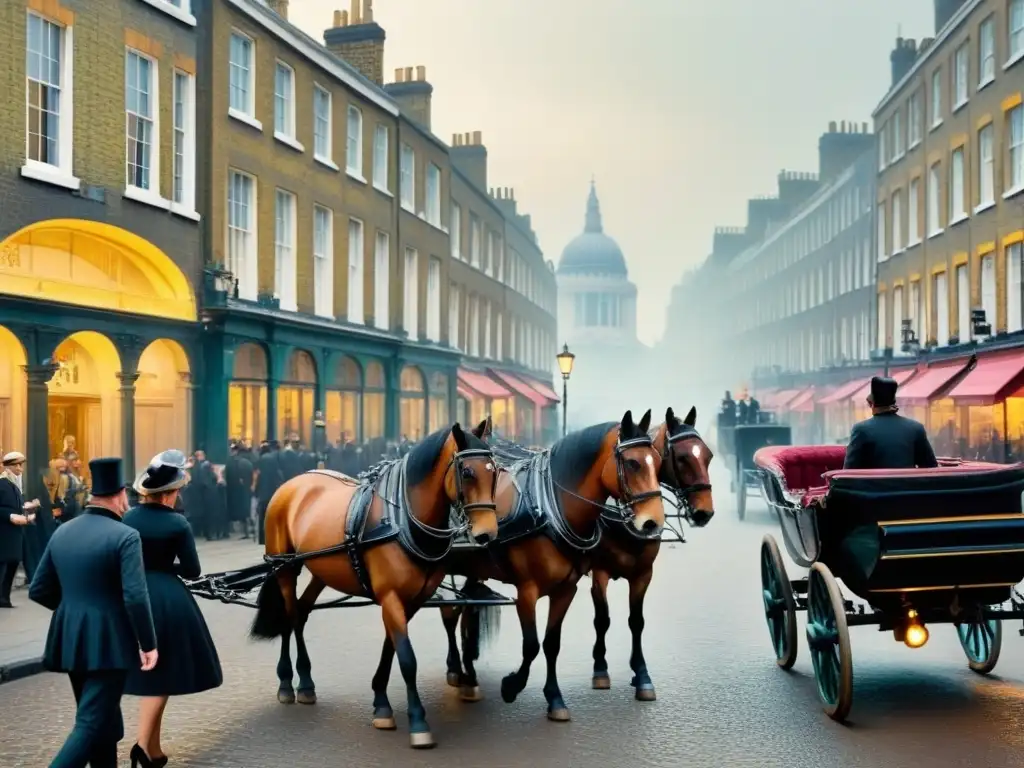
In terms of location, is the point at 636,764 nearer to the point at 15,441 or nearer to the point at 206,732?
the point at 206,732

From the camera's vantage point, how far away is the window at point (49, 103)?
49.9ft

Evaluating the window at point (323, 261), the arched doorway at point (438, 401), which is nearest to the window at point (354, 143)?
the window at point (323, 261)

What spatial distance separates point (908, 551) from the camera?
6.76m

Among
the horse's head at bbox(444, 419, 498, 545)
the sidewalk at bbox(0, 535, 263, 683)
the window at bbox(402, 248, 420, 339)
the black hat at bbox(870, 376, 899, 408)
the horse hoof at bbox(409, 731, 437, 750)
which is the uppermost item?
the window at bbox(402, 248, 420, 339)

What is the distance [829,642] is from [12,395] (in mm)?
12119

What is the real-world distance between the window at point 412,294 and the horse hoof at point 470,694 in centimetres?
2345

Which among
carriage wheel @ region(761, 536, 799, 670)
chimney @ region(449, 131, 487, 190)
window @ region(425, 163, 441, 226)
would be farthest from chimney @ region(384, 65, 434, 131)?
carriage wheel @ region(761, 536, 799, 670)

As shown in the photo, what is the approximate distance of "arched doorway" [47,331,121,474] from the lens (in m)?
17.0

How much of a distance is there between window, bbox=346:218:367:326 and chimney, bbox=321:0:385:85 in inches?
182

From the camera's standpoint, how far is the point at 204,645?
587cm

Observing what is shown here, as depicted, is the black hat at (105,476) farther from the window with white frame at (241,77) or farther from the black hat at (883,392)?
the window with white frame at (241,77)

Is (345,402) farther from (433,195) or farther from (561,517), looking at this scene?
(561,517)

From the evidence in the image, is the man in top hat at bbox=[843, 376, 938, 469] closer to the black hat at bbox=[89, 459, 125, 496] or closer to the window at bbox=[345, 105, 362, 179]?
the black hat at bbox=[89, 459, 125, 496]

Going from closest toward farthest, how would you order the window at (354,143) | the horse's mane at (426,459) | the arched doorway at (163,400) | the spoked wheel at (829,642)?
the spoked wheel at (829,642)
the horse's mane at (426,459)
the arched doorway at (163,400)
the window at (354,143)
